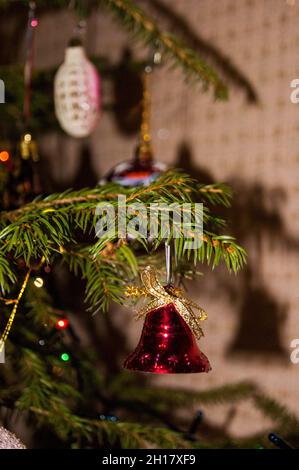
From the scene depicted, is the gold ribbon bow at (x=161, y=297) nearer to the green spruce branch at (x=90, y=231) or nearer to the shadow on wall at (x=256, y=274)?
the green spruce branch at (x=90, y=231)

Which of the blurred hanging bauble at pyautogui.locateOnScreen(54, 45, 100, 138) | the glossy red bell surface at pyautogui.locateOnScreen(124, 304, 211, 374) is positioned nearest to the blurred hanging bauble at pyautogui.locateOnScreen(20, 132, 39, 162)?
the blurred hanging bauble at pyautogui.locateOnScreen(54, 45, 100, 138)

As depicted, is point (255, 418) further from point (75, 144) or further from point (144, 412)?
point (75, 144)

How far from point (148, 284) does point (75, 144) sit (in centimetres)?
70

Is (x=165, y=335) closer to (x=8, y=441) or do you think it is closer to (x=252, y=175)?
(x=8, y=441)

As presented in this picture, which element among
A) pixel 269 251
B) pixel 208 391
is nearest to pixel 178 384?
pixel 208 391

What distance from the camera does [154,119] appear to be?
3.62 feet

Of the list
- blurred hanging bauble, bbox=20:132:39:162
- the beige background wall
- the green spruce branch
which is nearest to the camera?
the green spruce branch

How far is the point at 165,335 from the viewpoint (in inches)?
21.3

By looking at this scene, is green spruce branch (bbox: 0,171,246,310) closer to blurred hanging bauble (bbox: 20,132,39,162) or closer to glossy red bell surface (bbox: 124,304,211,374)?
glossy red bell surface (bbox: 124,304,211,374)

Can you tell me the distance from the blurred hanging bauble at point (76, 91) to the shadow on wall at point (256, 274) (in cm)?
26

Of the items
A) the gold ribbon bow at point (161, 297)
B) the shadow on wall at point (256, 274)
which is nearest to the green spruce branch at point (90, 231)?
the gold ribbon bow at point (161, 297)

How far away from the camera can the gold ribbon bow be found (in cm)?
54

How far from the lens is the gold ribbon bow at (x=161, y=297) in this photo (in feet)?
1.76

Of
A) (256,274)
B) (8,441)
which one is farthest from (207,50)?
(8,441)
